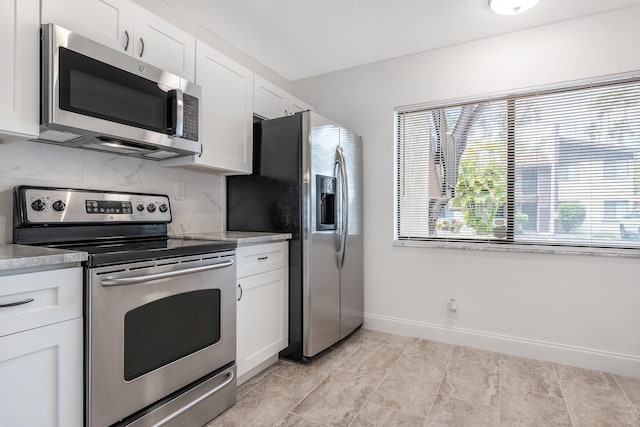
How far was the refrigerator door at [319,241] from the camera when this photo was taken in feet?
7.89

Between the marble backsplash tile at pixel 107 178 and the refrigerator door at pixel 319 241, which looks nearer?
the marble backsplash tile at pixel 107 178

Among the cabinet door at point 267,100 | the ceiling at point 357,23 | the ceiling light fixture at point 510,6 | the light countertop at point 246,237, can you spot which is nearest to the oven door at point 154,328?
the light countertop at point 246,237

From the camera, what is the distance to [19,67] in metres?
1.35

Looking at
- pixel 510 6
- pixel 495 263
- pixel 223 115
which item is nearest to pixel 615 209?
pixel 495 263

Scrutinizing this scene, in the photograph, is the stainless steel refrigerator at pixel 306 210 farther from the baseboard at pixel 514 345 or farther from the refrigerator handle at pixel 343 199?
the baseboard at pixel 514 345

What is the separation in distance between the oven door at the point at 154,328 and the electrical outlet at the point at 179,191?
760mm

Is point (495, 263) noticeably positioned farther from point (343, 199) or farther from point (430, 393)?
point (343, 199)

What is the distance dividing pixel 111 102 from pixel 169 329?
3.58 feet

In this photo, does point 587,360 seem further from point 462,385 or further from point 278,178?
point 278,178

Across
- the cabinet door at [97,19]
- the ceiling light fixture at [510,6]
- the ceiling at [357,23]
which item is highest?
the ceiling at [357,23]

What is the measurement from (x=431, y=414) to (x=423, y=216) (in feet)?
5.35

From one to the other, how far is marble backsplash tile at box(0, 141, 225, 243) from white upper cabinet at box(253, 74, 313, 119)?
63 cm

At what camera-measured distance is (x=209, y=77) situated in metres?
2.18

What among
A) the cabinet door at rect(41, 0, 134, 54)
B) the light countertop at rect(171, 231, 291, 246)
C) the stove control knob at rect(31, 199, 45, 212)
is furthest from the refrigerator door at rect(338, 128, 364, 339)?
the stove control knob at rect(31, 199, 45, 212)
